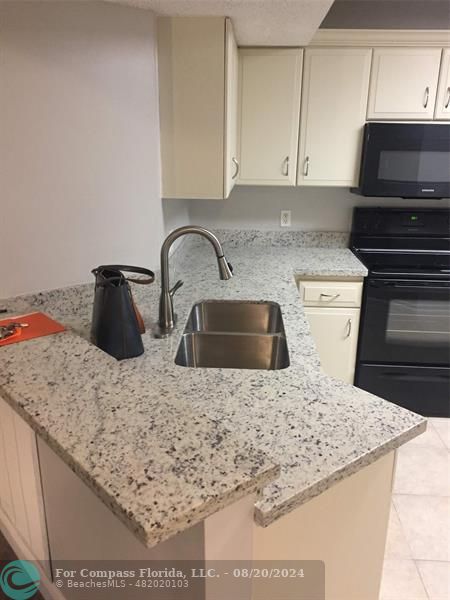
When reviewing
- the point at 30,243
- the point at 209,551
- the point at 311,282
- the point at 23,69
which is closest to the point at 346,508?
the point at 209,551

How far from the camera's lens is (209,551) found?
2.36 feet

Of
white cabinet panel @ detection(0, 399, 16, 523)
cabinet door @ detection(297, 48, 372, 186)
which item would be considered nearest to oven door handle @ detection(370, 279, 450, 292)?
cabinet door @ detection(297, 48, 372, 186)

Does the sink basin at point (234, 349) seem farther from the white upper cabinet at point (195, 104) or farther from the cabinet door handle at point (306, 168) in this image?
the cabinet door handle at point (306, 168)

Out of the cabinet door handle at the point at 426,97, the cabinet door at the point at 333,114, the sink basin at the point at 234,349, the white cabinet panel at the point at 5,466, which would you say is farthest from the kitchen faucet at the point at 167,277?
the cabinet door handle at the point at 426,97

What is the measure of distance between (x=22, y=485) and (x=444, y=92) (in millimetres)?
2704

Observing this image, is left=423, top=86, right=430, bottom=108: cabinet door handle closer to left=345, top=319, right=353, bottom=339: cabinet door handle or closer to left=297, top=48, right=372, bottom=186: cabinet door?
left=297, top=48, right=372, bottom=186: cabinet door

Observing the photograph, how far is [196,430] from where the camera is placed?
808 mm

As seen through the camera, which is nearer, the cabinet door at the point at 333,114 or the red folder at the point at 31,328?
the red folder at the point at 31,328

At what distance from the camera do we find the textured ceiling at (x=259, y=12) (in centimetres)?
171

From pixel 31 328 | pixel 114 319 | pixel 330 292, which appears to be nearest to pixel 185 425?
pixel 114 319

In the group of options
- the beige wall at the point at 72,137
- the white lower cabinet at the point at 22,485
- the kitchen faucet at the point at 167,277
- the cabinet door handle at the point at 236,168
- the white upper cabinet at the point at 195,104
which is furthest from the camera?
the cabinet door handle at the point at 236,168

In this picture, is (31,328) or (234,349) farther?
(234,349)

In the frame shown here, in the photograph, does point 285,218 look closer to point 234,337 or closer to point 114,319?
point 234,337

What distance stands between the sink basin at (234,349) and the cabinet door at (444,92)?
1.71 meters
